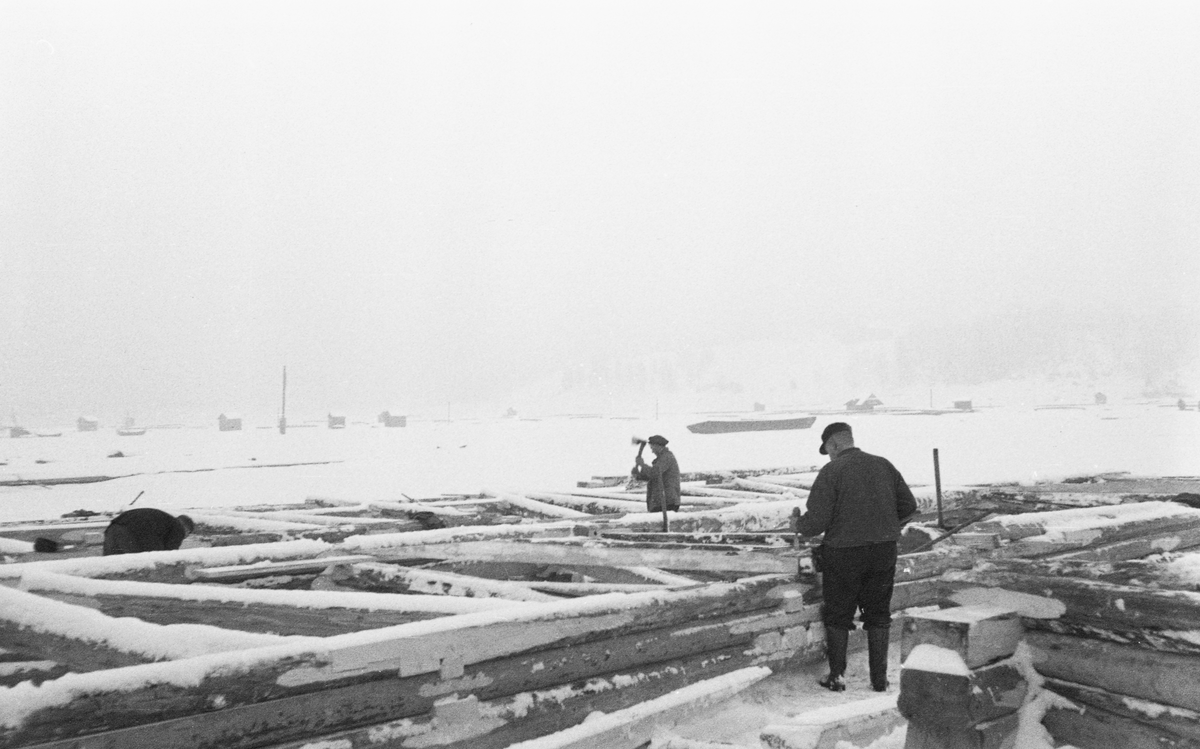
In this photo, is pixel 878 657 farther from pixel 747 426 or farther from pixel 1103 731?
pixel 747 426

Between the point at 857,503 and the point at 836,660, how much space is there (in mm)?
1068

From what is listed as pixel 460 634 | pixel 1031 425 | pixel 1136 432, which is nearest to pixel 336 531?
pixel 460 634

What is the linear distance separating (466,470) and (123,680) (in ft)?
75.0

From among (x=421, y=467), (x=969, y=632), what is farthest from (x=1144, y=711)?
(x=421, y=467)

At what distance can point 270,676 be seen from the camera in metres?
3.45

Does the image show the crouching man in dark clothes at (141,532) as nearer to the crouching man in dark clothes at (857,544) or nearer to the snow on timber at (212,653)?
the snow on timber at (212,653)

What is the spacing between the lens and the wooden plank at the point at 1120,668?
3.23m

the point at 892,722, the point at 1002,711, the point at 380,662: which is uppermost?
the point at 380,662

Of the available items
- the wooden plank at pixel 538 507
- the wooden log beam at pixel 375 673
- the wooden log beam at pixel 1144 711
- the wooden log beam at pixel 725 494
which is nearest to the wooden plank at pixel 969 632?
the wooden log beam at pixel 1144 711

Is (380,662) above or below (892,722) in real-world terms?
above

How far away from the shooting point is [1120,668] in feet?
11.3

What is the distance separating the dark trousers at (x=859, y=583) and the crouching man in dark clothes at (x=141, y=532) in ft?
17.0

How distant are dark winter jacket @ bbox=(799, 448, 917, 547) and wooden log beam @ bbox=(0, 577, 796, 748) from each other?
3.76ft

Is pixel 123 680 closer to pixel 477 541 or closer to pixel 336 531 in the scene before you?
pixel 477 541
